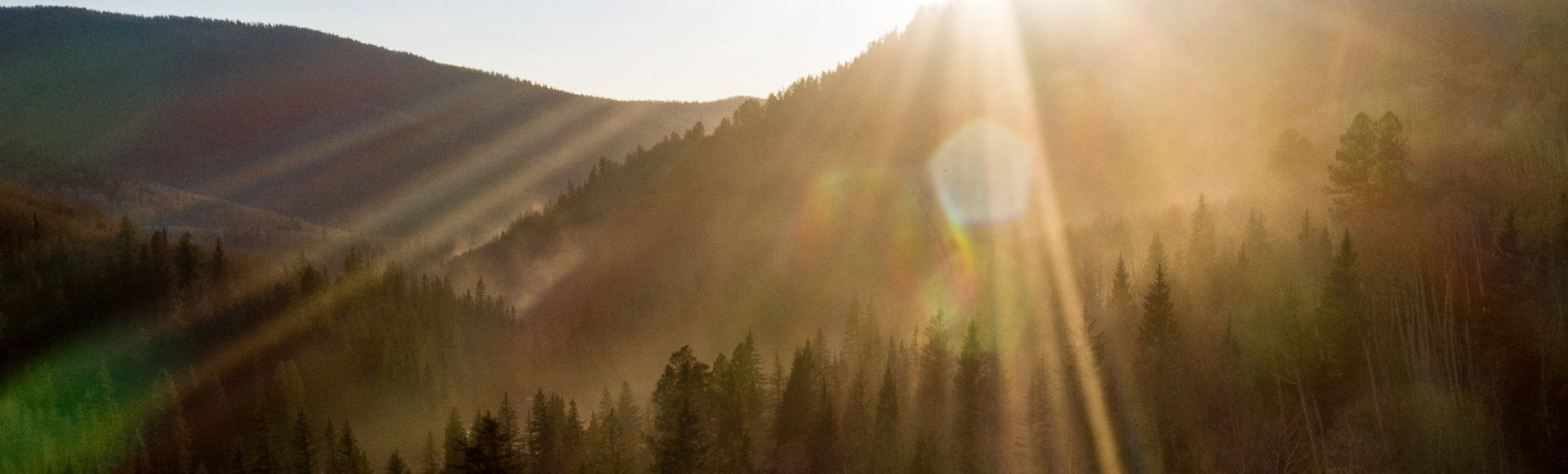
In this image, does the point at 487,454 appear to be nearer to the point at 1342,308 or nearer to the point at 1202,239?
the point at 1342,308

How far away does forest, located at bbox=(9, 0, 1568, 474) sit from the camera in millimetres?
80312

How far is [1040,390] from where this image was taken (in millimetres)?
85312

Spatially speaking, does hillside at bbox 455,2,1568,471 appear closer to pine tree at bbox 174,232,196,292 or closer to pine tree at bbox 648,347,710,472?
pine tree at bbox 648,347,710,472

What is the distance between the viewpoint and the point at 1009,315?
12062 centimetres

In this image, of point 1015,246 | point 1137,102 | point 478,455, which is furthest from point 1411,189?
point 1137,102

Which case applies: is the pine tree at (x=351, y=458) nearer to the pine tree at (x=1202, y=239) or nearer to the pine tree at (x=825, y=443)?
the pine tree at (x=825, y=443)

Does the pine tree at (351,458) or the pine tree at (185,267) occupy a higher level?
the pine tree at (185,267)

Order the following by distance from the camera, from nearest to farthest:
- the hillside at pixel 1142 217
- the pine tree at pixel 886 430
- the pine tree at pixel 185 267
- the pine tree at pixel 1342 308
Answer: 1. the pine tree at pixel 1342 308
2. the pine tree at pixel 886 430
3. the hillside at pixel 1142 217
4. the pine tree at pixel 185 267

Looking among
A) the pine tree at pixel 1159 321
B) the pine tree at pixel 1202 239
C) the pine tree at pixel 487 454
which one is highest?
the pine tree at pixel 1202 239

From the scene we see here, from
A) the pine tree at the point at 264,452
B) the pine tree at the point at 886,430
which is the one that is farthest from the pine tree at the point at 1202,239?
the pine tree at the point at 264,452

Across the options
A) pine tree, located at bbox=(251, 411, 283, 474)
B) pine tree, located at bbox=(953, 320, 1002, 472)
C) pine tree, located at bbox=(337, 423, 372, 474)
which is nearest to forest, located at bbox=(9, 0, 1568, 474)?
pine tree, located at bbox=(953, 320, 1002, 472)

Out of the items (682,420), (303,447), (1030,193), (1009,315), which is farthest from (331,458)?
(1030,193)

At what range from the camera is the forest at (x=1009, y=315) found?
8031 cm

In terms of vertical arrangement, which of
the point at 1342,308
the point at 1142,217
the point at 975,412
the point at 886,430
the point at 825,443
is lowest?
the point at 825,443
